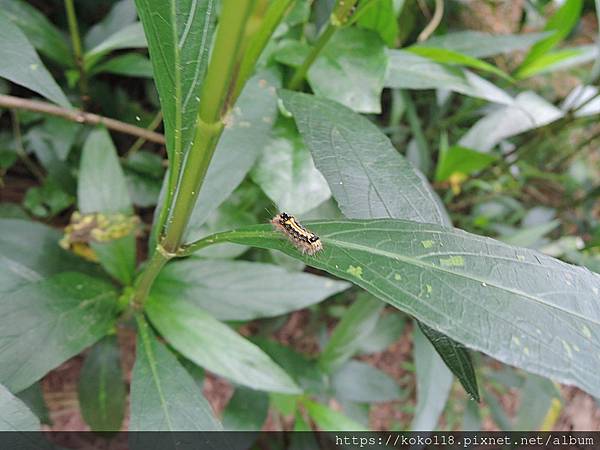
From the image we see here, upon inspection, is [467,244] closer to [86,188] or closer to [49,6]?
[86,188]

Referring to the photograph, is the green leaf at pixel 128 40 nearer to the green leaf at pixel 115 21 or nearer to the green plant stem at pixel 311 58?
the green leaf at pixel 115 21

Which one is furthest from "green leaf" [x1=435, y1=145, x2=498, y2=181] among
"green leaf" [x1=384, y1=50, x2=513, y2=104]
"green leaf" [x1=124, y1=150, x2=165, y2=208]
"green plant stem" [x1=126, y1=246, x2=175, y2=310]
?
"green plant stem" [x1=126, y1=246, x2=175, y2=310]

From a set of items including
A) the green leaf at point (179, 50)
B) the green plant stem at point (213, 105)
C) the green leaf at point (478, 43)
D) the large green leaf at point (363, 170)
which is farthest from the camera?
the green leaf at point (478, 43)

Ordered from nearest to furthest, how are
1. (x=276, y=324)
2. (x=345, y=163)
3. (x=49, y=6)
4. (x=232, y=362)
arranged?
(x=345, y=163) → (x=232, y=362) → (x=276, y=324) → (x=49, y=6)

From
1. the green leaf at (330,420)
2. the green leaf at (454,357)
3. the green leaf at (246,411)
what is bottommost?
the green leaf at (330,420)

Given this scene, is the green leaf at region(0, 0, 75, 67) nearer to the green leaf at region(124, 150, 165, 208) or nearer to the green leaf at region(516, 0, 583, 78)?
the green leaf at region(124, 150, 165, 208)

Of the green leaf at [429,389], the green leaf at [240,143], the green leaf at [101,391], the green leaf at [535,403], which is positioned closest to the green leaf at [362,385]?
the green leaf at [429,389]

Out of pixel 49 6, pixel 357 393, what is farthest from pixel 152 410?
pixel 49 6

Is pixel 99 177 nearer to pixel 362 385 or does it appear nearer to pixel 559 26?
pixel 362 385
